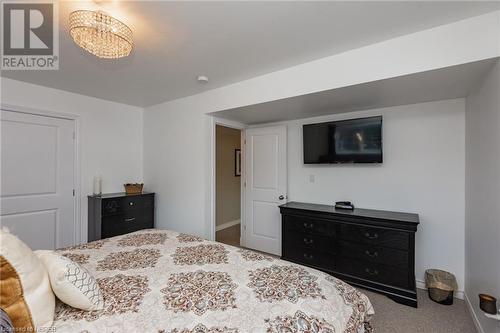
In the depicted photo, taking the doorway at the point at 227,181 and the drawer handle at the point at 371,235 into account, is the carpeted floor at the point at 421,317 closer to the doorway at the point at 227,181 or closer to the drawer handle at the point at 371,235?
the drawer handle at the point at 371,235

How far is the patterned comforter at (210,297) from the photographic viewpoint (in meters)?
1.05

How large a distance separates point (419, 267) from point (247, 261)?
88.3 inches

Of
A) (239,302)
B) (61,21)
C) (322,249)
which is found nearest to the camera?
(239,302)

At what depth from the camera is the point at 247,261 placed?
1.71 m

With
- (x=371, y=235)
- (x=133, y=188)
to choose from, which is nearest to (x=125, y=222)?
(x=133, y=188)

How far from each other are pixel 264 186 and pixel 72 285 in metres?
2.94

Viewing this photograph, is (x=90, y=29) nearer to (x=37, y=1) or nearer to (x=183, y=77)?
(x=37, y=1)

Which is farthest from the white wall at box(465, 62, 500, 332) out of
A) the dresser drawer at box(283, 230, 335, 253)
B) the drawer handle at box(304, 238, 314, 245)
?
the drawer handle at box(304, 238, 314, 245)

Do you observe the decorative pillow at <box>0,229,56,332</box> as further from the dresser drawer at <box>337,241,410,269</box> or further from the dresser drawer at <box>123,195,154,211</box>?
the dresser drawer at <box>337,241,410,269</box>

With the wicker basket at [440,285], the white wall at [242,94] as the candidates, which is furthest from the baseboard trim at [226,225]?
the wicker basket at [440,285]

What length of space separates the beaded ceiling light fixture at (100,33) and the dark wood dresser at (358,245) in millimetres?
2493

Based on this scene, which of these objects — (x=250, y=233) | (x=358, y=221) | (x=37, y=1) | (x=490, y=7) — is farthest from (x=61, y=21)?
(x=250, y=233)

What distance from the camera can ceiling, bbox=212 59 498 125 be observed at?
73.4 inches

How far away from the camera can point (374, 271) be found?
256cm
